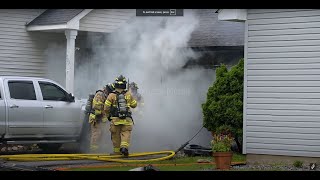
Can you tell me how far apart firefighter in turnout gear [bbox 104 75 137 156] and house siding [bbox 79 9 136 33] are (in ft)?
16.7

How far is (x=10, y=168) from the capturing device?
10.4 m

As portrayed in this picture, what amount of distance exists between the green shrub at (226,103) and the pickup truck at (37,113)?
9.95ft

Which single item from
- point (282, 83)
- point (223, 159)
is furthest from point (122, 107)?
point (282, 83)

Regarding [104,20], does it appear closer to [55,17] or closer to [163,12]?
[55,17]

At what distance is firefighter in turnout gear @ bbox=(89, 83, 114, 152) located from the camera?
14.8 m

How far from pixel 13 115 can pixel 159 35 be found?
19.8 feet

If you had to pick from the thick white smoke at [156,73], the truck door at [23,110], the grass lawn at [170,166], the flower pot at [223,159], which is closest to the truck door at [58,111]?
the truck door at [23,110]

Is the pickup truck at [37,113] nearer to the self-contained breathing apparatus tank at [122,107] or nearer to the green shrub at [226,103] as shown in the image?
the self-contained breathing apparatus tank at [122,107]

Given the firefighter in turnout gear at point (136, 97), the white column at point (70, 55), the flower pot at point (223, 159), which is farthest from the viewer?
the white column at point (70, 55)

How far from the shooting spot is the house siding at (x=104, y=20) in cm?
1866

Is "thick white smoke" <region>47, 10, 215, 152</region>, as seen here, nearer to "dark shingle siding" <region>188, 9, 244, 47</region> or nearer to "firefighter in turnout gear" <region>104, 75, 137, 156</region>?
"dark shingle siding" <region>188, 9, 244, 47</region>

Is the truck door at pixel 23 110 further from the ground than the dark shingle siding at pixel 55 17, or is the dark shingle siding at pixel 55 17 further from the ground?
the dark shingle siding at pixel 55 17
